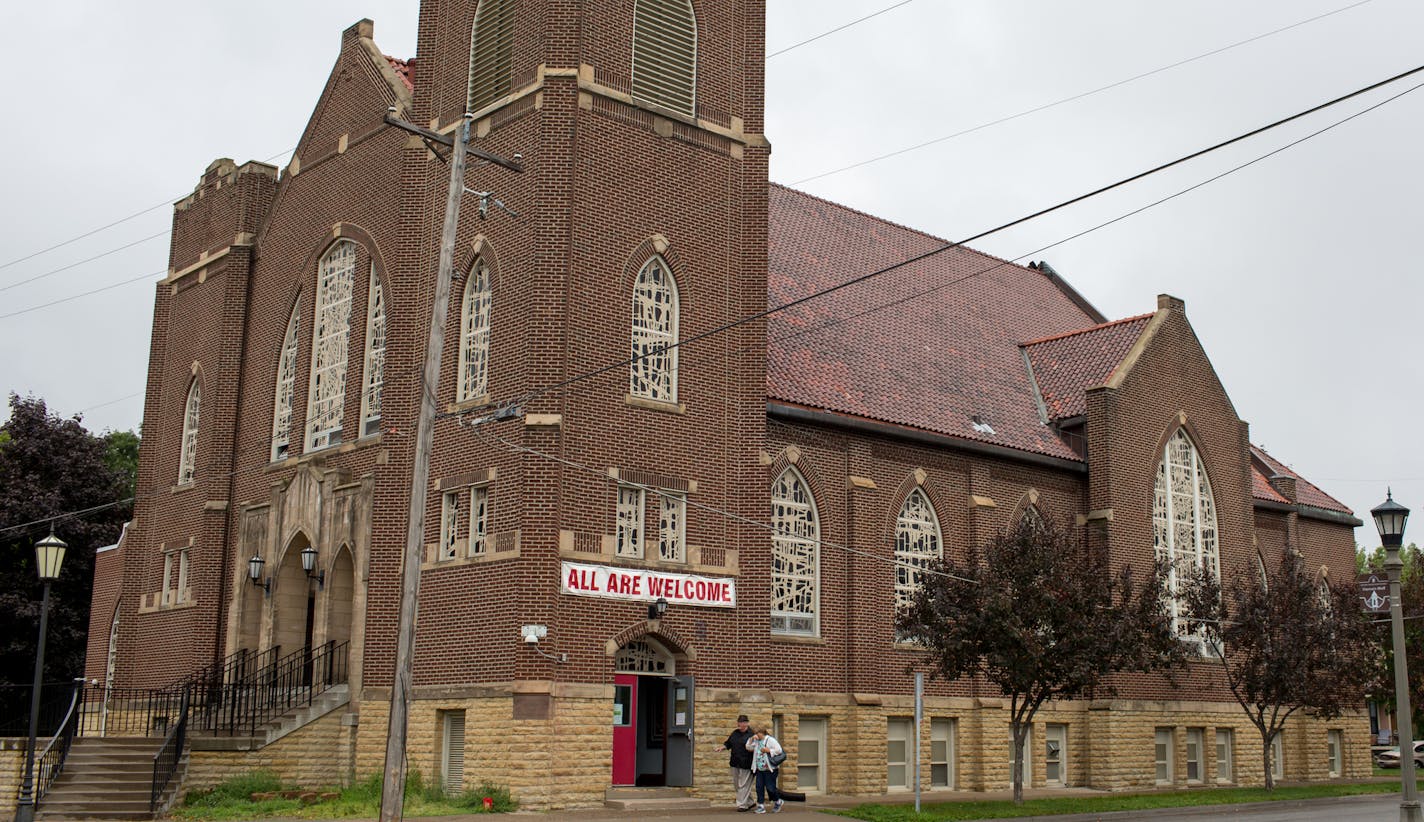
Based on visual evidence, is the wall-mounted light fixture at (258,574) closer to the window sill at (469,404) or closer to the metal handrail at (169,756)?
the metal handrail at (169,756)

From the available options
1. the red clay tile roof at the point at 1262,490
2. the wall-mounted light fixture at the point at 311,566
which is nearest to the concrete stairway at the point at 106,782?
the wall-mounted light fixture at the point at 311,566

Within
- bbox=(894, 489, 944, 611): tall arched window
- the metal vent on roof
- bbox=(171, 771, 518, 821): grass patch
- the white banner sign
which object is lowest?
bbox=(171, 771, 518, 821): grass patch

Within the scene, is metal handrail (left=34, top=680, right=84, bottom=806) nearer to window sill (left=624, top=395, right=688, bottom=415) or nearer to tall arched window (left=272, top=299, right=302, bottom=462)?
tall arched window (left=272, top=299, right=302, bottom=462)

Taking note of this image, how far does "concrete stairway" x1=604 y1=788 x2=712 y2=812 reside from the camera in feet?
73.0

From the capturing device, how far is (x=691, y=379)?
25000mm

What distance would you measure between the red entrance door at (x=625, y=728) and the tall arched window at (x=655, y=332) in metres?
4.84

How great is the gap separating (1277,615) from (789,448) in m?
12.4

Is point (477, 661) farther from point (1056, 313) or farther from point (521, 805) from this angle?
point (1056, 313)

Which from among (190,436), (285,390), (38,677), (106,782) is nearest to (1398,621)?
(38,677)

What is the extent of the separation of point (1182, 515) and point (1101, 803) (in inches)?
425

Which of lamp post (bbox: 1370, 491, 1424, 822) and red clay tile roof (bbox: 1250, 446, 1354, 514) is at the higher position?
red clay tile roof (bbox: 1250, 446, 1354, 514)

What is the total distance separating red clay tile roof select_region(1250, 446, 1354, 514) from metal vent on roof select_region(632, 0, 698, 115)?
2370 centimetres

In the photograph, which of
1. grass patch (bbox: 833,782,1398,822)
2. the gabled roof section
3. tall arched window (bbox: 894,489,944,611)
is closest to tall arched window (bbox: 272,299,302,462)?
the gabled roof section

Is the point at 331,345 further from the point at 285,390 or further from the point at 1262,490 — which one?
the point at 1262,490
